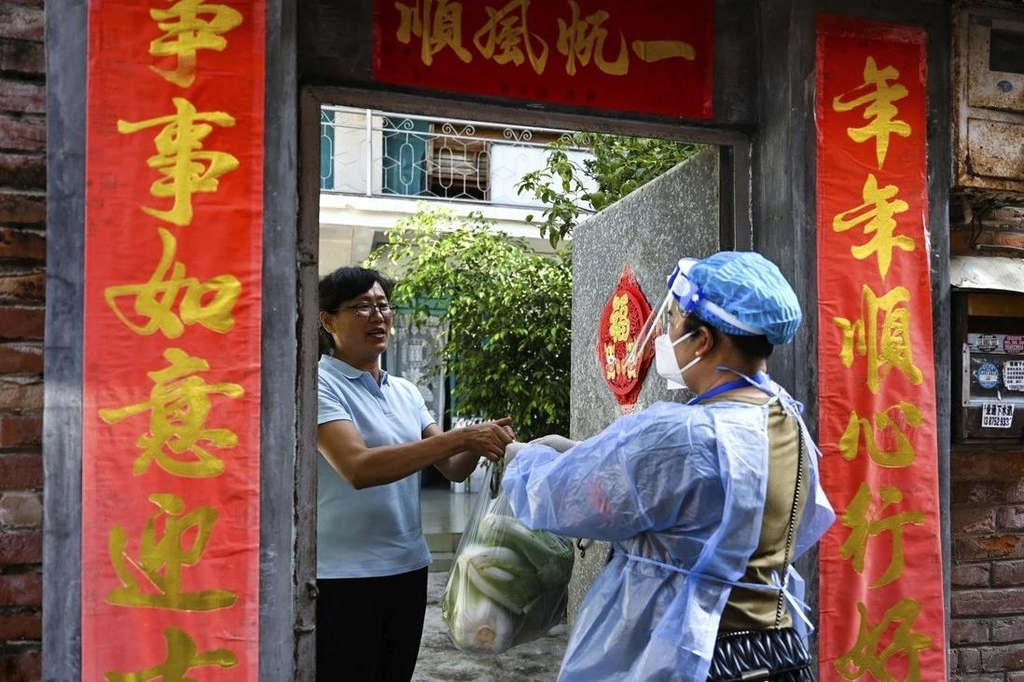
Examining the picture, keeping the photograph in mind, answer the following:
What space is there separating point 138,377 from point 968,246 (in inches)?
102

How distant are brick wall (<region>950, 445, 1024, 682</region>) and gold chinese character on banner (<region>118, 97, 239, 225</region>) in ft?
8.14

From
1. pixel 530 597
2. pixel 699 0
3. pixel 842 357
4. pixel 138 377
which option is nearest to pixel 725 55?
pixel 699 0

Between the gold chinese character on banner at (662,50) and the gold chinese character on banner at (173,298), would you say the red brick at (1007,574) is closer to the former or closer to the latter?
the gold chinese character on banner at (662,50)

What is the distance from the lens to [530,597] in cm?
250

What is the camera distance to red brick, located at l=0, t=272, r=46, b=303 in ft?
6.64

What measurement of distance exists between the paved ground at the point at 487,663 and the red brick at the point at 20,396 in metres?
2.91

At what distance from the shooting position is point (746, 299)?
71.5 inches

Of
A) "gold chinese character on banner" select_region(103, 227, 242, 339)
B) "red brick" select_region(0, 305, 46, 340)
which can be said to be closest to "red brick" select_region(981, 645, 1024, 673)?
"gold chinese character on banner" select_region(103, 227, 242, 339)

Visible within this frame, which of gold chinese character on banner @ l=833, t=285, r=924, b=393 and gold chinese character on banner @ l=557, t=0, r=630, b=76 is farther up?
gold chinese character on banner @ l=557, t=0, r=630, b=76

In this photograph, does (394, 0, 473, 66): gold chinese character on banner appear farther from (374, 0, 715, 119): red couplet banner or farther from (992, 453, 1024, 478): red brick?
(992, 453, 1024, 478): red brick

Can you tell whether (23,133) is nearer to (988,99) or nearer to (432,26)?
(432,26)

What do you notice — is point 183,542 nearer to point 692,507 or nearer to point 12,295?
point 12,295

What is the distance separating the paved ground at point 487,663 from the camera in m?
4.59

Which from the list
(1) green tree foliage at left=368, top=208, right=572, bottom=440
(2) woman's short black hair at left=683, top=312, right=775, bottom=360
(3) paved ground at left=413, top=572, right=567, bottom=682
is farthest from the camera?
(1) green tree foliage at left=368, top=208, right=572, bottom=440
